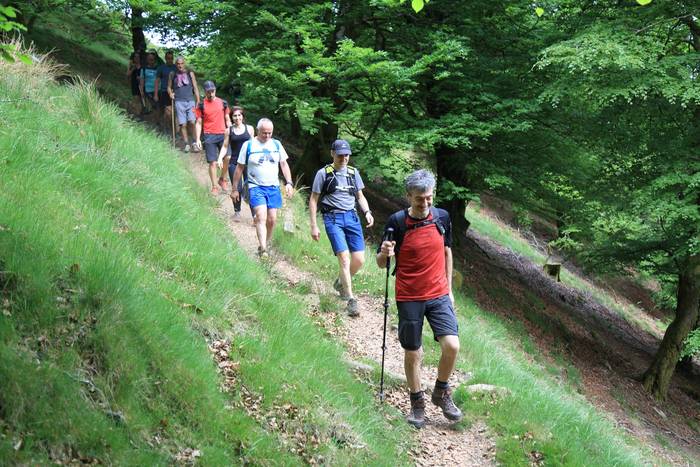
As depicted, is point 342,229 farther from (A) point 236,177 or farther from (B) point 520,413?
(B) point 520,413

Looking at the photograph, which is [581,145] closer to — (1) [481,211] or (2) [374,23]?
(2) [374,23]

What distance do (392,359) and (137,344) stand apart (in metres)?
4.13

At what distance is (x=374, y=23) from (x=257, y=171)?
322 inches

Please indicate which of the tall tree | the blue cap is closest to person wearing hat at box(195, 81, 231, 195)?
the blue cap

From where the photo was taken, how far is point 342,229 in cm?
891

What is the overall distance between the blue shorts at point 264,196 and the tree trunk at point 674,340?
10.3m

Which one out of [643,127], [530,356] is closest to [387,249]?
[530,356]

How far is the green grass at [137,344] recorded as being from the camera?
4.11 metres

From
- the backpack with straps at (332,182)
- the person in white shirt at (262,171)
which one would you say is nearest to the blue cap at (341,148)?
the backpack with straps at (332,182)

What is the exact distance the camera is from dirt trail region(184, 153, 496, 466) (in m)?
6.39

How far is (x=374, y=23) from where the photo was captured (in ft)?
54.6

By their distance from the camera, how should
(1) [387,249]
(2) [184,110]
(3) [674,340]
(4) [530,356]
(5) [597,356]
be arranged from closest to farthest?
(1) [387,249] < (4) [530,356] < (2) [184,110] < (3) [674,340] < (5) [597,356]

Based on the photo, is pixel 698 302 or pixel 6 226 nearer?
pixel 6 226

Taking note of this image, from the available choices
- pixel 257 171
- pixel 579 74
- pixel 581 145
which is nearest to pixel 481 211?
pixel 581 145
